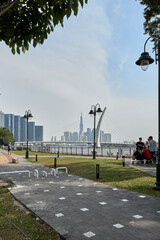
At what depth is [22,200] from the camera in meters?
6.57

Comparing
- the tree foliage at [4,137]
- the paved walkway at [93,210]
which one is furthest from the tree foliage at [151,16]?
Answer: the tree foliage at [4,137]

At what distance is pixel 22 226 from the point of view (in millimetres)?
4535

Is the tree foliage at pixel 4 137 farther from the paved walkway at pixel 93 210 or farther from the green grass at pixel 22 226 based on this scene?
the green grass at pixel 22 226

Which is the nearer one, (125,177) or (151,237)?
(151,237)

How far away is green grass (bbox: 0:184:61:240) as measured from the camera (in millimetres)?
4039

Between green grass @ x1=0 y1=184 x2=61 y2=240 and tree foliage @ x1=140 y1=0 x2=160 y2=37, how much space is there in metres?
13.7

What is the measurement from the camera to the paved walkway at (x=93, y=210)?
13.7ft

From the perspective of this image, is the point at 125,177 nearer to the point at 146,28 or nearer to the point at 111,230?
the point at 111,230

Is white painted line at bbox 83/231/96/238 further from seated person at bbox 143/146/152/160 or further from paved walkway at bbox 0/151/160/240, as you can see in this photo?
seated person at bbox 143/146/152/160

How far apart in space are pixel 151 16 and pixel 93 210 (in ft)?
45.6

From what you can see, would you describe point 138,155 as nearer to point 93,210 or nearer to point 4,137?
point 93,210

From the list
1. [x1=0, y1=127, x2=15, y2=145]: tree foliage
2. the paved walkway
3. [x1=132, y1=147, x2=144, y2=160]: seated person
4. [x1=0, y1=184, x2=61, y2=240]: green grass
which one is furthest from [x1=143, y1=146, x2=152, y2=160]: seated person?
[x1=0, y1=127, x2=15, y2=145]: tree foliage

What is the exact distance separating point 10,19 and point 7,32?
1.08ft

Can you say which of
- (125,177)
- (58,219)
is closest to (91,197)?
(58,219)
